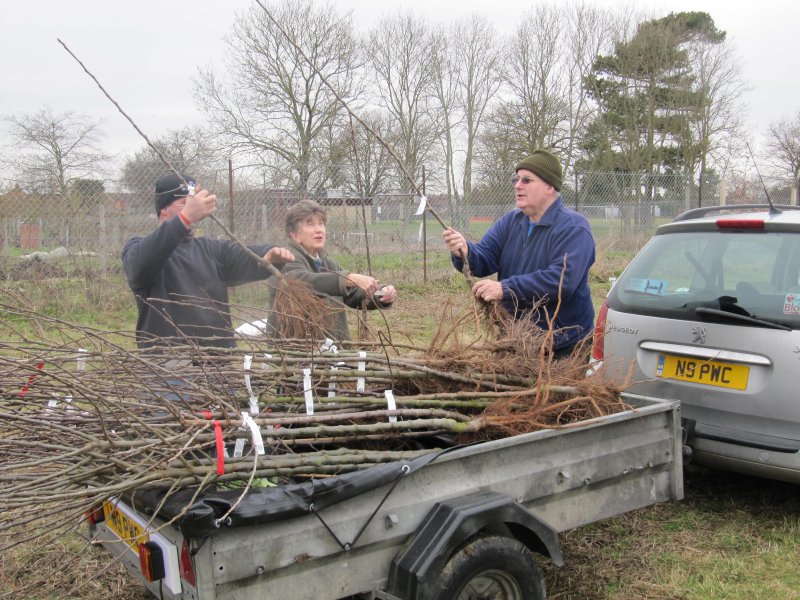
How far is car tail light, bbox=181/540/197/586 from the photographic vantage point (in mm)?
2049

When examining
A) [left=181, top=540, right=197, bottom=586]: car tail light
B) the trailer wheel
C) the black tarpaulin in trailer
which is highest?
the black tarpaulin in trailer

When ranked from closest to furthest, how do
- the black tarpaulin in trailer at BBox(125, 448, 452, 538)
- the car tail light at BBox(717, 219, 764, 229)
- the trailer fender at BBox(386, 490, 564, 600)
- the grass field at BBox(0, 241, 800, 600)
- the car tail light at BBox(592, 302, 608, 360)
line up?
the black tarpaulin in trailer at BBox(125, 448, 452, 538), the trailer fender at BBox(386, 490, 564, 600), the grass field at BBox(0, 241, 800, 600), the car tail light at BBox(717, 219, 764, 229), the car tail light at BBox(592, 302, 608, 360)

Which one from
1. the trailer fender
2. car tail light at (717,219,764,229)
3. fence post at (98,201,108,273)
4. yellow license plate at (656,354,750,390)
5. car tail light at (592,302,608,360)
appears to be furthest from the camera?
fence post at (98,201,108,273)

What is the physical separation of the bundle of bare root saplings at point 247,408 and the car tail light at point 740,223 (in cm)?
145

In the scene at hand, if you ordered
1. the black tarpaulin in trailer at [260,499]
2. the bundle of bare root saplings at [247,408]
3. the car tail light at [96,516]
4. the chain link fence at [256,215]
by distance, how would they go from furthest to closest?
1. the chain link fence at [256,215]
2. the car tail light at [96,516]
3. the bundle of bare root saplings at [247,408]
4. the black tarpaulin in trailer at [260,499]

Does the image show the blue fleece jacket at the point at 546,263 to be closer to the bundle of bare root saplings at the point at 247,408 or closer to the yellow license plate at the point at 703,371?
the bundle of bare root saplings at the point at 247,408

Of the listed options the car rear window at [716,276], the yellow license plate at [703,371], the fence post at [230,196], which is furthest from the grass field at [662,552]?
the fence post at [230,196]

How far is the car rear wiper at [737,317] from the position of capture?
3604mm

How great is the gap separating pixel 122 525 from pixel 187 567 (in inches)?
25.5

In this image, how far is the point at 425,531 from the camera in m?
2.41

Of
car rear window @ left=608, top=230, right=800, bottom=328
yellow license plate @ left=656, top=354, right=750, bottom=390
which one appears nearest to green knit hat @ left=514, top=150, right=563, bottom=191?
car rear window @ left=608, top=230, right=800, bottom=328

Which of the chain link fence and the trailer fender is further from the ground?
the chain link fence

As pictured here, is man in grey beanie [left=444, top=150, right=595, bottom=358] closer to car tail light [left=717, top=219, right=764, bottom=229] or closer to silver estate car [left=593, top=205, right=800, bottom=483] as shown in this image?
silver estate car [left=593, top=205, right=800, bottom=483]

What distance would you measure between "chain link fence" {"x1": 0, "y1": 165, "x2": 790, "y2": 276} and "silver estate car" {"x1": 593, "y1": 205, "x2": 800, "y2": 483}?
2.21 m
